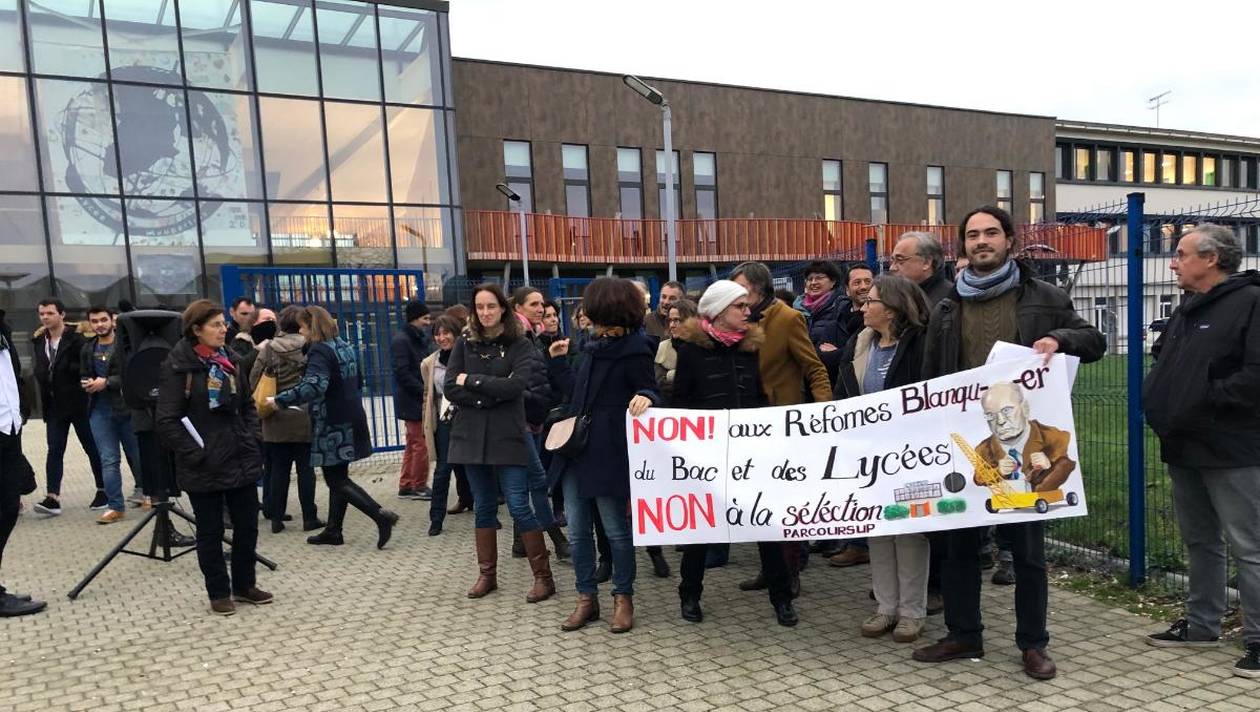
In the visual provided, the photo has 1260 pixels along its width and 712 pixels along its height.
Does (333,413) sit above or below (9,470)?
above

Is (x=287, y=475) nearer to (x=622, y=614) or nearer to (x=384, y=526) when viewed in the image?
(x=384, y=526)

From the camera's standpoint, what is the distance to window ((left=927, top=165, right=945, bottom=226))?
26.8 m

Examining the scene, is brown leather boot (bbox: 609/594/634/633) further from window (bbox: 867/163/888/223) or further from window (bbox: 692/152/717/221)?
window (bbox: 867/163/888/223)

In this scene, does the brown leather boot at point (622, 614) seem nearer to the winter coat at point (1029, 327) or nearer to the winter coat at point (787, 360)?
the winter coat at point (787, 360)

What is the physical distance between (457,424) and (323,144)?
1475cm

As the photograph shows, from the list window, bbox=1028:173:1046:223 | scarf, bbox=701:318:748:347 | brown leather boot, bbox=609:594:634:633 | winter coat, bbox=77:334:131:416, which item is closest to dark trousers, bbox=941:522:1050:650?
scarf, bbox=701:318:748:347

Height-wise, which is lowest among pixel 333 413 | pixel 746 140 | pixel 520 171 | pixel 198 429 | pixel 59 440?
pixel 59 440

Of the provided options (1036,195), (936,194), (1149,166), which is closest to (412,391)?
(936,194)

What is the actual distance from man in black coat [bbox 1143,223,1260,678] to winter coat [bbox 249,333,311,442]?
5804 millimetres

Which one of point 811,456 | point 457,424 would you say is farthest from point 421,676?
point 811,456

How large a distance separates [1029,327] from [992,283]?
258mm

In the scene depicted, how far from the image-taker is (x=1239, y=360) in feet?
11.0

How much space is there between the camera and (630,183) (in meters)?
22.3

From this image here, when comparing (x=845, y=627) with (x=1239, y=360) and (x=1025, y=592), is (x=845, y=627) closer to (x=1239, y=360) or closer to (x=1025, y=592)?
(x=1025, y=592)
